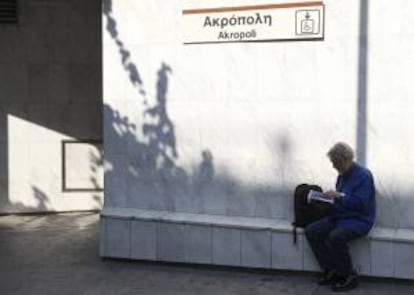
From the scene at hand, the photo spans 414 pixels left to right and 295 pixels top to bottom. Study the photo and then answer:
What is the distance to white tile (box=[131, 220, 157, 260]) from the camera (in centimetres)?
832

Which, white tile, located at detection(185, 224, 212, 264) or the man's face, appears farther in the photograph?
white tile, located at detection(185, 224, 212, 264)

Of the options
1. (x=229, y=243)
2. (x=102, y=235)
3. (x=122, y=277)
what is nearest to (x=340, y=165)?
(x=229, y=243)

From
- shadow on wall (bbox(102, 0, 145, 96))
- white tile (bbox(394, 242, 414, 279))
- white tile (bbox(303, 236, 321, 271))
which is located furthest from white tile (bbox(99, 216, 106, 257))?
white tile (bbox(394, 242, 414, 279))

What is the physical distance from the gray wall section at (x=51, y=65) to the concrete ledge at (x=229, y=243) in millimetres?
3241

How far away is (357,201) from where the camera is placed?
23.4ft

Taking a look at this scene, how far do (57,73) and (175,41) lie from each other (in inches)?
144

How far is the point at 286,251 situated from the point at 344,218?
75 cm

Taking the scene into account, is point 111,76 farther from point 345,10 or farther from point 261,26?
point 345,10

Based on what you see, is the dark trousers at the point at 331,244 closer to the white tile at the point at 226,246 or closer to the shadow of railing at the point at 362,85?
the shadow of railing at the point at 362,85

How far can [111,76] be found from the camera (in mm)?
8578

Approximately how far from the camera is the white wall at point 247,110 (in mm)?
7332

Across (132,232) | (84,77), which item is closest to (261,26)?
(132,232)

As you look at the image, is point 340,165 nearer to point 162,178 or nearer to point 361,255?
point 361,255

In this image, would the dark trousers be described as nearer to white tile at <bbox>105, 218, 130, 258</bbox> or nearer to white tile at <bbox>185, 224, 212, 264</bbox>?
white tile at <bbox>185, 224, 212, 264</bbox>
